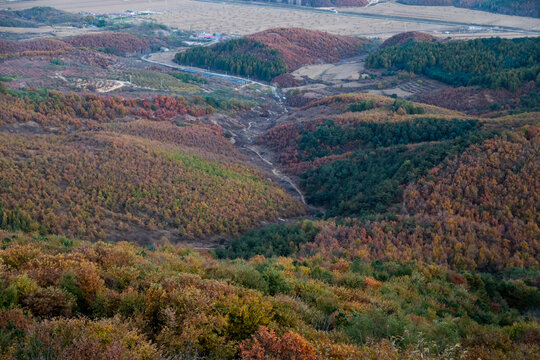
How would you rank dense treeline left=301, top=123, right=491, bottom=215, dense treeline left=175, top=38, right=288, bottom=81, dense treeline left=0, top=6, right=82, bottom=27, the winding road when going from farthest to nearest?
dense treeline left=0, top=6, right=82, bottom=27 < dense treeline left=175, top=38, right=288, bottom=81 < the winding road < dense treeline left=301, top=123, right=491, bottom=215

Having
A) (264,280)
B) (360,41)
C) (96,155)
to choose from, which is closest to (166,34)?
(360,41)

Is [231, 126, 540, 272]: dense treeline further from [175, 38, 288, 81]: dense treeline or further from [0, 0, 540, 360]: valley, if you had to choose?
[175, 38, 288, 81]: dense treeline

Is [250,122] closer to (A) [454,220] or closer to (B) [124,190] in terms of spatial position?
(B) [124,190]

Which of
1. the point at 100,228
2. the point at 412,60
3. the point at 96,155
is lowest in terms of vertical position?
the point at 100,228

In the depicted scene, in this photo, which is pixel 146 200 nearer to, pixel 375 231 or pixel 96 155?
pixel 96 155

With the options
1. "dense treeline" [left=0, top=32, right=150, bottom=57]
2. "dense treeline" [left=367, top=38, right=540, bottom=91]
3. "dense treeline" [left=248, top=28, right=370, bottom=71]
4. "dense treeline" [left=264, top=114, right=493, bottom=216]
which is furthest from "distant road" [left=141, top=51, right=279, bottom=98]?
"dense treeline" [left=264, top=114, right=493, bottom=216]

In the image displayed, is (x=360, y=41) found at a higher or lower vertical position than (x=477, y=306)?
higher

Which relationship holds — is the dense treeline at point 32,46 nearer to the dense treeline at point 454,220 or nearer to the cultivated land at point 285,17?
the cultivated land at point 285,17
